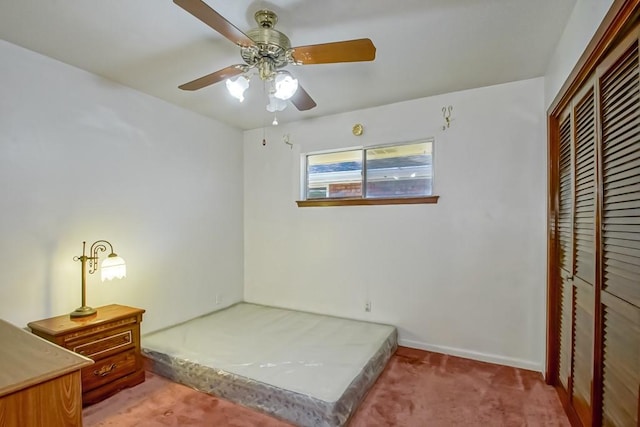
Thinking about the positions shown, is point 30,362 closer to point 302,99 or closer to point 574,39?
point 302,99

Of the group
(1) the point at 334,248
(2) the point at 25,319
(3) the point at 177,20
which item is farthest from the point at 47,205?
(1) the point at 334,248

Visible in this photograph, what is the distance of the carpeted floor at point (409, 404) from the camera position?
78.6 inches

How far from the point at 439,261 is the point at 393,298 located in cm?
60

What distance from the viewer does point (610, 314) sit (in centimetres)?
141

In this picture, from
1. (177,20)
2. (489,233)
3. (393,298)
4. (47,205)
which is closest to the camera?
(177,20)

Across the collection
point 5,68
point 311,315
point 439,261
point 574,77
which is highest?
point 5,68

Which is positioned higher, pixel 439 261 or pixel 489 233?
pixel 489 233

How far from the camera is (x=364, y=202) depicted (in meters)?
3.35

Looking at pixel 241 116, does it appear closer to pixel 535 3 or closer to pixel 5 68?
pixel 5 68

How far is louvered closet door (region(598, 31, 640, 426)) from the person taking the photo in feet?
3.92

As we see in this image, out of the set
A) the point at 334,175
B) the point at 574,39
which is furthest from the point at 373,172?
the point at 574,39

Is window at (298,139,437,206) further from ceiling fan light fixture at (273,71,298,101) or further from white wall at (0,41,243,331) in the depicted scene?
ceiling fan light fixture at (273,71,298,101)

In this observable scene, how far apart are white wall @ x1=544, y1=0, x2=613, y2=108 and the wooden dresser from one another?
2578 millimetres

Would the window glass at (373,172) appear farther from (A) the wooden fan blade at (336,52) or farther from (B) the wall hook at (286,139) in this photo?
(A) the wooden fan blade at (336,52)
